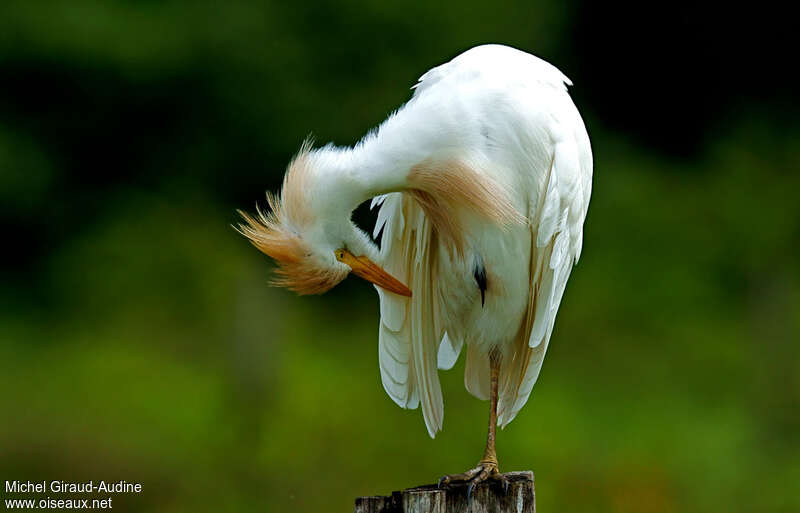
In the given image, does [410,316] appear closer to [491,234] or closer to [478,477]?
[491,234]

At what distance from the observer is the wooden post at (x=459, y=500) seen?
188cm

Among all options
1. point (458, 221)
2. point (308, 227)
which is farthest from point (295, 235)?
point (458, 221)

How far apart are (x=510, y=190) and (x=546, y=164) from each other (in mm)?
108

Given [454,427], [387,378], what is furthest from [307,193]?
[454,427]

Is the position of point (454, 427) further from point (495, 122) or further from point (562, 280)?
point (495, 122)

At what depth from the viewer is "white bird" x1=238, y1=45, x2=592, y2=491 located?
2.19 m

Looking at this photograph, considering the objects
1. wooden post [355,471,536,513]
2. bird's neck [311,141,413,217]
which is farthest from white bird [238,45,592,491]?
wooden post [355,471,536,513]

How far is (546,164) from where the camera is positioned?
92.1 inches

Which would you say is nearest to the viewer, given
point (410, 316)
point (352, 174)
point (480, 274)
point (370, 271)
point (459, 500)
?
point (459, 500)

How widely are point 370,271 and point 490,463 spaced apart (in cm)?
53

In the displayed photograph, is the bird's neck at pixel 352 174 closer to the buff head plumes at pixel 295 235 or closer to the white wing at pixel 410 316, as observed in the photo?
the buff head plumes at pixel 295 235

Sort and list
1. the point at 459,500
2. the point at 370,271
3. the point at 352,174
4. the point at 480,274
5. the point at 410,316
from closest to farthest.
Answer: the point at 459,500, the point at 352,174, the point at 370,271, the point at 480,274, the point at 410,316

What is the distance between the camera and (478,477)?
2.22 metres

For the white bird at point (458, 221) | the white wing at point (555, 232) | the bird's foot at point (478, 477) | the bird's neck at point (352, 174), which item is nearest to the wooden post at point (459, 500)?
the bird's foot at point (478, 477)
